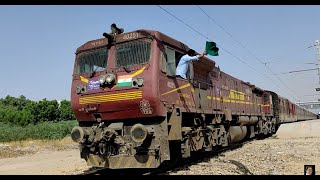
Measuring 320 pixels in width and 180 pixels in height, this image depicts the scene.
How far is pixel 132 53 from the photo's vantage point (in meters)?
9.50

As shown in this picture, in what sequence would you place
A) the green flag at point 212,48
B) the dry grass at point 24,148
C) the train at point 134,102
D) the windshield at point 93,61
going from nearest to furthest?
the train at point 134,102, the green flag at point 212,48, the windshield at point 93,61, the dry grass at point 24,148

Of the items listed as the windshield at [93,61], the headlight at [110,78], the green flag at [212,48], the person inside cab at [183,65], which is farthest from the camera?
the person inside cab at [183,65]

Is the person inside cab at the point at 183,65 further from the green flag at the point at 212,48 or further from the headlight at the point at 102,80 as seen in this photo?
the headlight at the point at 102,80

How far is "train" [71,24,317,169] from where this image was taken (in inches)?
350

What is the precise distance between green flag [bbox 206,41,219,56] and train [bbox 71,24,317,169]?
104cm

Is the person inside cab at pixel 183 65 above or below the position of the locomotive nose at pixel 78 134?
above

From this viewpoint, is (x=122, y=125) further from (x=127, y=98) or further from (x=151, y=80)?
(x=151, y=80)

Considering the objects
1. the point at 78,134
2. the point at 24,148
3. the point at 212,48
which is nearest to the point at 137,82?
the point at 78,134

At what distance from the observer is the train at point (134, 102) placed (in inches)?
350

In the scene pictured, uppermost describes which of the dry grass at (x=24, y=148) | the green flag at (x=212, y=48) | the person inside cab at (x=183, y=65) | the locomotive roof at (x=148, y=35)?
the locomotive roof at (x=148, y=35)

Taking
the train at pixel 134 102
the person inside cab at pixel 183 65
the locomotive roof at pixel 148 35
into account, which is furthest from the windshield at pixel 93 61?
the person inside cab at pixel 183 65

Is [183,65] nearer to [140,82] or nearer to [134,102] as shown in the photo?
[140,82]

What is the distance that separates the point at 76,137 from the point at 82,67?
82.9 inches

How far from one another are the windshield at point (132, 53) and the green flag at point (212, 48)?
63.4 inches
